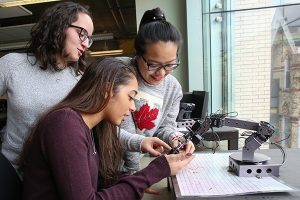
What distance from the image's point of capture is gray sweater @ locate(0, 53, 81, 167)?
1.05 metres

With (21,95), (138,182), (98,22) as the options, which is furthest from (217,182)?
(98,22)

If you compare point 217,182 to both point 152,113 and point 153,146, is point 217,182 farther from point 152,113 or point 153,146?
point 152,113

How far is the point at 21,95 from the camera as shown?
1.05m

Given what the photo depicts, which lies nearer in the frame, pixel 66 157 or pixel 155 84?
pixel 66 157

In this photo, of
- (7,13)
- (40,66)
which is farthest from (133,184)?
(7,13)

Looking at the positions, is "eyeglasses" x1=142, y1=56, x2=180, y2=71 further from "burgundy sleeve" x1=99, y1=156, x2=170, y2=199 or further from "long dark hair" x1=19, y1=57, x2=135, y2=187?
"burgundy sleeve" x1=99, y1=156, x2=170, y2=199

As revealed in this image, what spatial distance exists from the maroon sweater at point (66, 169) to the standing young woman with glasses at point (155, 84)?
0.81 feet

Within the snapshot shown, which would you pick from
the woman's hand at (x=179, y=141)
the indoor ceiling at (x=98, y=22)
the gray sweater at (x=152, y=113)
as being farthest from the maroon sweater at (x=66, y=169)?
the indoor ceiling at (x=98, y=22)

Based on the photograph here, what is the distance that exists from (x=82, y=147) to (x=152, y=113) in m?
0.46

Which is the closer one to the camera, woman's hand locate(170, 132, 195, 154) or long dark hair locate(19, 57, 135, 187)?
long dark hair locate(19, 57, 135, 187)

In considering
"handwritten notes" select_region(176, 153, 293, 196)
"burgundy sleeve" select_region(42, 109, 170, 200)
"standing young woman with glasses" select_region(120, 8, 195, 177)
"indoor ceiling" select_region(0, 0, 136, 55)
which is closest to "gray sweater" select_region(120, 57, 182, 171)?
"standing young woman with glasses" select_region(120, 8, 195, 177)

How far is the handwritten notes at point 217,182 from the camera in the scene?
75 cm

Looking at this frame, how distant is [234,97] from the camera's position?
3.34 m

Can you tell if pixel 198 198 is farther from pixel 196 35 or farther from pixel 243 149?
pixel 196 35
